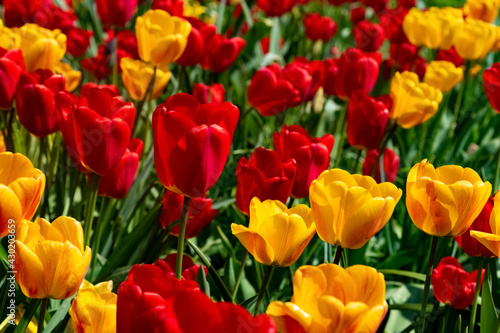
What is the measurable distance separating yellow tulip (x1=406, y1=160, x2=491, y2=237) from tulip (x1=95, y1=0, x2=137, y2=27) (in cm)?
159

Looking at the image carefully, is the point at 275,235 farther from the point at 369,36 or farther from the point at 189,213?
the point at 369,36

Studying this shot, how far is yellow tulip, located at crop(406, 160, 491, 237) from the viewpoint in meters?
1.01

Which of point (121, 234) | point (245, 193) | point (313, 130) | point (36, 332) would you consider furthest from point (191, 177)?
point (313, 130)

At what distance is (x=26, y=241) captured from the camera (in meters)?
0.92

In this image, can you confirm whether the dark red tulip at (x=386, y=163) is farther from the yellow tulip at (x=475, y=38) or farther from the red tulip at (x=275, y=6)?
the red tulip at (x=275, y=6)

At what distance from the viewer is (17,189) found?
36.7 inches

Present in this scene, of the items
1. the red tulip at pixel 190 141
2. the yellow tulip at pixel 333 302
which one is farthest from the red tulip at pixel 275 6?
the yellow tulip at pixel 333 302

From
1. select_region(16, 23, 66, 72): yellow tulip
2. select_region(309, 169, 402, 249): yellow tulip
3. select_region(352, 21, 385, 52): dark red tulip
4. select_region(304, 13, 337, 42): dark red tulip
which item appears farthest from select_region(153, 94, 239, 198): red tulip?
select_region(304, 13, 337, 42): dark red tulip

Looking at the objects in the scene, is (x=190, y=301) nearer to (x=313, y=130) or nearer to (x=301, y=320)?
(x=301, y=320)

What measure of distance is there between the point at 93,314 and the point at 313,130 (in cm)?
170

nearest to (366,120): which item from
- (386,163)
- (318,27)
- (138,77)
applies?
(386,163)

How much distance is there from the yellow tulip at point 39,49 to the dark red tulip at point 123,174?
50cm

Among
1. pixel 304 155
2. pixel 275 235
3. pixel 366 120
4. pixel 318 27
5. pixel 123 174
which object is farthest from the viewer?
pixel 318 27

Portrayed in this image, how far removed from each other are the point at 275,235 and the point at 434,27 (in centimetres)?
174
